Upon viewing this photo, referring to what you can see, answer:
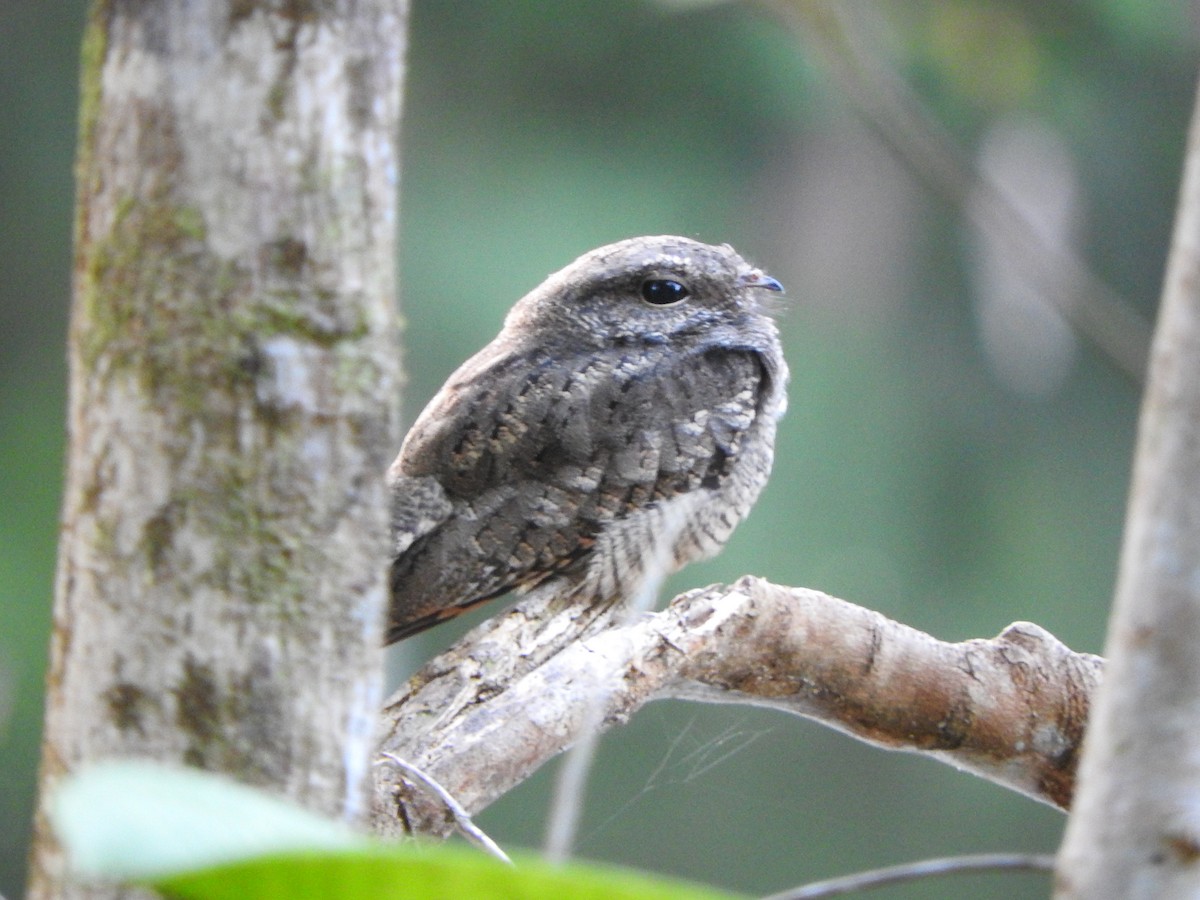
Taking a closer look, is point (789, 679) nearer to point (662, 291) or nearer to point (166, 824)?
point (662, 291)

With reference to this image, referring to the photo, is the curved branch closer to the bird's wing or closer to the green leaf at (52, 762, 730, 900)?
the bird's wing

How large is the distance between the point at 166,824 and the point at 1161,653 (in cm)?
73

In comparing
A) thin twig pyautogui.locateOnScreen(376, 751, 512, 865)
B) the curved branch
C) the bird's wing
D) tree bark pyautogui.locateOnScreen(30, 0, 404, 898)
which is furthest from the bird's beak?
tree bark pyautogui.locateOnScreen(30, 0, 404, 898)

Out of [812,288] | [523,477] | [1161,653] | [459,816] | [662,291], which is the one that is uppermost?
[812,288]

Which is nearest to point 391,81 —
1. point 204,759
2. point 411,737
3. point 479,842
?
point 204,759

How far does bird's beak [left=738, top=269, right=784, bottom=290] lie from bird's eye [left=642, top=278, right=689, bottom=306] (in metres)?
0.19

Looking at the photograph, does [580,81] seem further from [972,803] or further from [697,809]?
[972,803]

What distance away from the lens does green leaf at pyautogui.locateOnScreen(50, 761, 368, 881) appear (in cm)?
73

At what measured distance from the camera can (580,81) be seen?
1216 cm

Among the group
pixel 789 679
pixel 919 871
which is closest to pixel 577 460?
pixel 789 679

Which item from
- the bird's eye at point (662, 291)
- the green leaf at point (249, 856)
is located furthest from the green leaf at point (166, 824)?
the bird's eye at point (662, 291)

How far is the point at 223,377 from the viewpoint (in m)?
1.24

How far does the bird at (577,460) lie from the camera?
10.7 ft

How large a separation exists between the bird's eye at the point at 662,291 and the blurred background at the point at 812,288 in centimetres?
597
